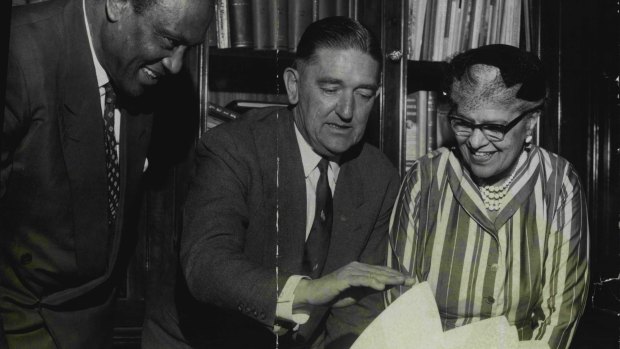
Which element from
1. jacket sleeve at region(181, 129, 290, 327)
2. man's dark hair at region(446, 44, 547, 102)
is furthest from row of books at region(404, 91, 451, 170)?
jacket sleeve at region(181, 129, 290, 327)

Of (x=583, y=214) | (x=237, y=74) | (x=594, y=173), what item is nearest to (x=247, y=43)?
(x=237, y=74)

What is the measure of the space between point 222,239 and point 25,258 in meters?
0.40

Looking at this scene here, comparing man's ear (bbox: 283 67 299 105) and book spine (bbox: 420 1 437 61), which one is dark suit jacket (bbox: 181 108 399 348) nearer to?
man's ear (bbox: 283 67 299 105)

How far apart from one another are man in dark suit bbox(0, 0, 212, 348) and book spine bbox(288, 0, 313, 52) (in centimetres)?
54

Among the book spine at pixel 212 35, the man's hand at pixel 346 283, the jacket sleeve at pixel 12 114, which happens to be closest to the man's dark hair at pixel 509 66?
the man's hand at pixel 346 283

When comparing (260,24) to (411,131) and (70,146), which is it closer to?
(411,131)

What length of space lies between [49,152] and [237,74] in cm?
84

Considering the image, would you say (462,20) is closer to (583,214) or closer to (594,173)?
(594,173)

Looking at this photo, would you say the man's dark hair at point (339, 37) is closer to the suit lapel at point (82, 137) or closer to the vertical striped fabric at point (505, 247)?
the vertical striped fabric at point (505, 247)

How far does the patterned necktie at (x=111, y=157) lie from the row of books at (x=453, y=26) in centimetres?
100

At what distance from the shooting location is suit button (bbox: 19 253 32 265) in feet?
4.47

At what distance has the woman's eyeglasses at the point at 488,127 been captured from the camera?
1.50 m

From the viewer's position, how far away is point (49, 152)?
133cm

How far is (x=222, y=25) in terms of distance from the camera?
1.94 metres
